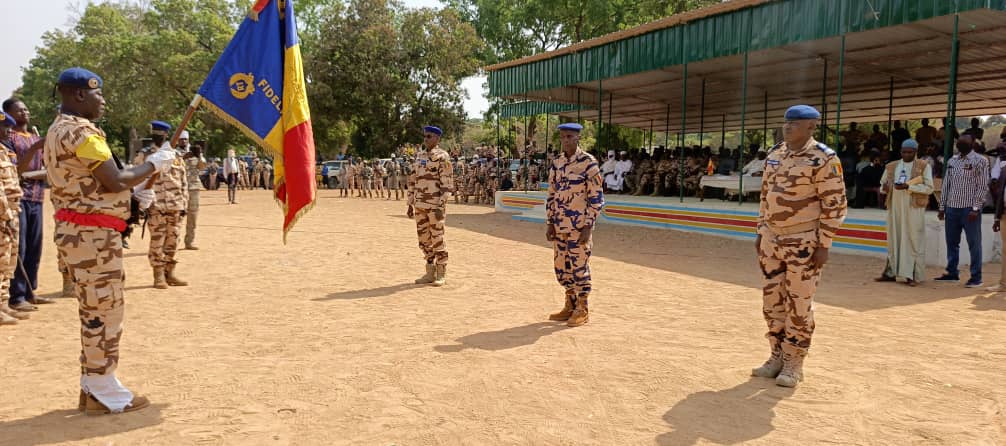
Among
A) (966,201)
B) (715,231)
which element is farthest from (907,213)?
(715,231)

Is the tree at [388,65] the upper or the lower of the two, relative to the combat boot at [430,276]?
upper

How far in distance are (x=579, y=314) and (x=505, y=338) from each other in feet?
2.83

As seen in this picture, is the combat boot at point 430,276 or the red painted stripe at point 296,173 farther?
the combat boot at point 430,276

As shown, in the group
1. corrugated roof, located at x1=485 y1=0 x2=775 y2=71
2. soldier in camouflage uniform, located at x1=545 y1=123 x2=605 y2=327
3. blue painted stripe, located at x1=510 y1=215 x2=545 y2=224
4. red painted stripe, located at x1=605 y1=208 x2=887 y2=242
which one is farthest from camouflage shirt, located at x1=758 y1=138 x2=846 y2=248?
blue painted stripe, located at x1=510 y1=215 x2=545 y2=224

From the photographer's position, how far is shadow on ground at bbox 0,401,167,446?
3281 millimetres

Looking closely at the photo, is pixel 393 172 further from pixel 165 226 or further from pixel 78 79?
pixel 78 79

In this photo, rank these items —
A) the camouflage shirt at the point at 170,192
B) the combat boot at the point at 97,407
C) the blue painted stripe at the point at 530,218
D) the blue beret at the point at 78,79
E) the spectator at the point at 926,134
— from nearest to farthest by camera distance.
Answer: the blue beret at the point at 78,79 → the combat boot at the point at 97,407 → the camouflage shirt at the point at 170,192 → the spectator at the point at 926,134 → the blue painted stripe at the point at 530,218

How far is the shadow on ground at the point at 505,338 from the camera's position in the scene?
16.7 ft

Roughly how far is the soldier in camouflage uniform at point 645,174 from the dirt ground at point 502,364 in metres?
9.50

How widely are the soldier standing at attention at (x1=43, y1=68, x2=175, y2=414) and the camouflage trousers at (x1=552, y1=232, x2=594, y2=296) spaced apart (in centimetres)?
340

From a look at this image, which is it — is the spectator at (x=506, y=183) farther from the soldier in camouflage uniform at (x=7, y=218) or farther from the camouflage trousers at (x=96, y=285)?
the camouflage trousers at (x=96, y=285)

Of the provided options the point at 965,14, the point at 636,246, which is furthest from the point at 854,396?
the point at 965,14

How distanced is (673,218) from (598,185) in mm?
8985

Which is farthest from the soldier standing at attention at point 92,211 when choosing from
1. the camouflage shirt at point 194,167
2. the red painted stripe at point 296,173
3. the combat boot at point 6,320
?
the camouflage shirt at point 194,167
